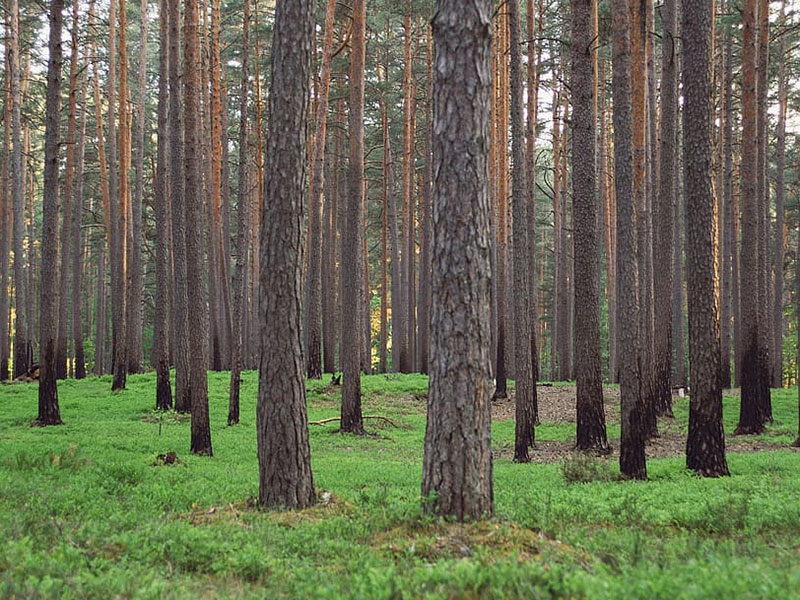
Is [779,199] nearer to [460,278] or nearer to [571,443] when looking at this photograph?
[571,443]

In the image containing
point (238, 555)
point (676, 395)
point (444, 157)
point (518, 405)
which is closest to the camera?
point (238, 555)

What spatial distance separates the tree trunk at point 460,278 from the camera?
19.6ft

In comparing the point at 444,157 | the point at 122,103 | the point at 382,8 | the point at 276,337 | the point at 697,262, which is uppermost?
the point at 382,8

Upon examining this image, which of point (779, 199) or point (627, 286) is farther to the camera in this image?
point (779, 199)

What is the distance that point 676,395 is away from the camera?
73.7 ft

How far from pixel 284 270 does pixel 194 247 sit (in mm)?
5528

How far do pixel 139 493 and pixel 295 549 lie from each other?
3068 millimetres

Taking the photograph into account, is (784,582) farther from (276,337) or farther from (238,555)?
(276,337)

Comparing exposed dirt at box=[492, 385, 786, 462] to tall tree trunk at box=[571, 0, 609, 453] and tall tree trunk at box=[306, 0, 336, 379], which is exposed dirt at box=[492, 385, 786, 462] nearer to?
tall tree trunk at box=[571, 0, 609, 453]

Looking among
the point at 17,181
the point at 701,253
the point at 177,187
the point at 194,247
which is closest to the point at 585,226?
the point at 701,253

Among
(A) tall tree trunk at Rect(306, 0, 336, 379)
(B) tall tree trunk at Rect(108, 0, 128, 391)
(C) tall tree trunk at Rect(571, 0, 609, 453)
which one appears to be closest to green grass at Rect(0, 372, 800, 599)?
(C) tall tree trunk at Rect(571, 0, 609, 453)

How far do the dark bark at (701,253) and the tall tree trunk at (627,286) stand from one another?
2.51 feet

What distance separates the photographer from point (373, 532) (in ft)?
19.9

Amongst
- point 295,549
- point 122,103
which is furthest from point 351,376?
point 122,103
